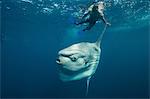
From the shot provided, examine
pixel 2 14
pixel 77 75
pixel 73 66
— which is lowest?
pixel 2 14

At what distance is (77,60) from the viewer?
183 inches

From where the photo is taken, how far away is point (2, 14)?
26.7m

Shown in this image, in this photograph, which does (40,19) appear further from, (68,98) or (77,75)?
(77,75)

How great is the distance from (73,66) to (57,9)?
19.7 meters

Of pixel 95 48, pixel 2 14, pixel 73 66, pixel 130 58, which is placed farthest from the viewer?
pixel 130 58

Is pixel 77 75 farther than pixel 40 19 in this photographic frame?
No

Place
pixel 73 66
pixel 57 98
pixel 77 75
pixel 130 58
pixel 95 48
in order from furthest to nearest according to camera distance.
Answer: pixel 130 58
pixel 57 98
pixel 95 48
pixel 77 75
pixel 73 66

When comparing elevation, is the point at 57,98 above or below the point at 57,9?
below

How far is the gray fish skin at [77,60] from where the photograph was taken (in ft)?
14.7

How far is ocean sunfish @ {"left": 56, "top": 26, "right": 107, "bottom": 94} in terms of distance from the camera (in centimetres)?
447

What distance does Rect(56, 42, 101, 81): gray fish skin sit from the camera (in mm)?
4473

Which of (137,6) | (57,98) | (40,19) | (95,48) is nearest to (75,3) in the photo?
(137,6)

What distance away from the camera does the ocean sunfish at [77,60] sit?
4.47 meters

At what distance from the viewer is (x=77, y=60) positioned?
4656 millimetres
